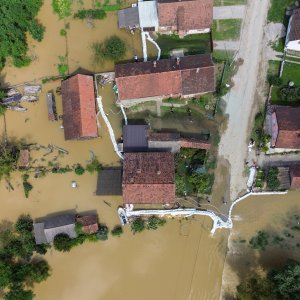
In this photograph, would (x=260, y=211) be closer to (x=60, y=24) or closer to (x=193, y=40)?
(x=193, y=40)

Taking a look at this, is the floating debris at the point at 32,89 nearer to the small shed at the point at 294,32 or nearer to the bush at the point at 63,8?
the bush at the point at 63,8

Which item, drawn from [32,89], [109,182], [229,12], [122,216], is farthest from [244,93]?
[32,89]

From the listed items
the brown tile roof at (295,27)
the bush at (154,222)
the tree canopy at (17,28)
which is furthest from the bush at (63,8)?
the bush at (154,222)

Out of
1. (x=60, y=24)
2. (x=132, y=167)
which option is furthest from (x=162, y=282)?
(x=60, y=24)

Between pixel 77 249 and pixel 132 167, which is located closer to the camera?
pixel 132 167

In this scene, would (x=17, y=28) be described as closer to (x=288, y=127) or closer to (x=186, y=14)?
(x=186, y=14)

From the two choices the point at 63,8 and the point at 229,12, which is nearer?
the point at 229,12
